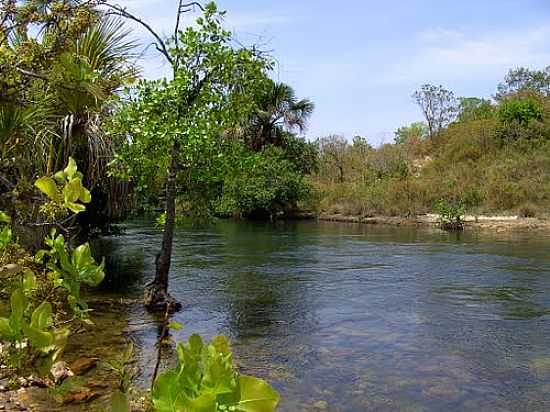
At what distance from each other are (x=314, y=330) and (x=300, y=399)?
3240 millimetres

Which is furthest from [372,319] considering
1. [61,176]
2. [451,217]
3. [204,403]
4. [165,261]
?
[451,217]

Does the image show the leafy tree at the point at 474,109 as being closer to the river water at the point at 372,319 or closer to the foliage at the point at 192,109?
the river water at the point at 372,319

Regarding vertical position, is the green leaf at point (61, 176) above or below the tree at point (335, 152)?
below

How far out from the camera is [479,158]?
44.4 m

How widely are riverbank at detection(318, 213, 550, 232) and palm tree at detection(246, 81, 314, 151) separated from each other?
7.26 metres

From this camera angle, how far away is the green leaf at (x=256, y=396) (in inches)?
55.5

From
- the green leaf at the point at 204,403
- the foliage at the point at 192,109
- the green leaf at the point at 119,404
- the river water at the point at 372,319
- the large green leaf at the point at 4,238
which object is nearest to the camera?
the green leaf at the point at 204,403

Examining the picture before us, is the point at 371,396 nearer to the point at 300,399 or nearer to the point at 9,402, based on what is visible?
the point at 300,399

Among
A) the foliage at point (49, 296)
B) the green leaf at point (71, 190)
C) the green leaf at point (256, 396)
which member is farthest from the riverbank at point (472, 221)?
the green leaf at point (256, 396)

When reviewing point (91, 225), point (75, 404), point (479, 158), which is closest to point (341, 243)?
point (91, 225)

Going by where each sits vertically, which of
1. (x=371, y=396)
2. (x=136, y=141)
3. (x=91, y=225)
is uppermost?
(x=136, y=141)

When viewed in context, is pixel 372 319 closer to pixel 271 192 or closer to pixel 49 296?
pixel 49 296

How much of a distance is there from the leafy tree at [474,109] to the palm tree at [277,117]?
55.7 feet

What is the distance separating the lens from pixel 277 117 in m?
43.6
